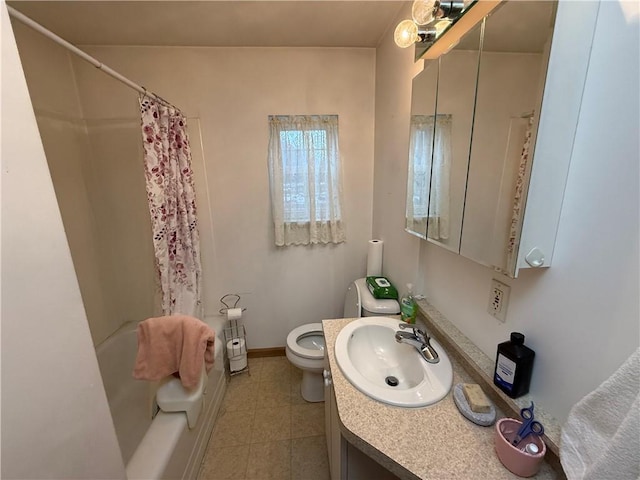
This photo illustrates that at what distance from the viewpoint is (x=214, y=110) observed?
1828 millimetres

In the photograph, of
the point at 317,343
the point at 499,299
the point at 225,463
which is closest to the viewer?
the point at 499,299

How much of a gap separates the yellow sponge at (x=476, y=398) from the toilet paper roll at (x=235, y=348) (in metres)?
1.67

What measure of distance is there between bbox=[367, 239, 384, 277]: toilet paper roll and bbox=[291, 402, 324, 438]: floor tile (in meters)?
1.00

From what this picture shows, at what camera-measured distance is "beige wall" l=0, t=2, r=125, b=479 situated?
1.57 ft

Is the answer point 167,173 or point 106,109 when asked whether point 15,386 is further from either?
point 106,109

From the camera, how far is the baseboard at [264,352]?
2242 mm

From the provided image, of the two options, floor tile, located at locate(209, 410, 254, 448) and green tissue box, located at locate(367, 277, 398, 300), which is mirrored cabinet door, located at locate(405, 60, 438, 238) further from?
floor tile, located at locate(209, 410, 254, 448)

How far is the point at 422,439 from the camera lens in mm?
691

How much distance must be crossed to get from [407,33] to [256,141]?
1.20m

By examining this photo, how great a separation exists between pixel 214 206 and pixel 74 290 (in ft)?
4.64

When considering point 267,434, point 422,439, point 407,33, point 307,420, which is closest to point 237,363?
point 267,434

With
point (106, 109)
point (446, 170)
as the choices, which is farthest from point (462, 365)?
point (106, 109)

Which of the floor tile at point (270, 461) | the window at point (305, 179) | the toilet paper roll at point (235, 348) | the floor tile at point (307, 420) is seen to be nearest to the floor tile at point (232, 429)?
the floor tile at point (270, 461)

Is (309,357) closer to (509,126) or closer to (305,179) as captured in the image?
(305,179)
